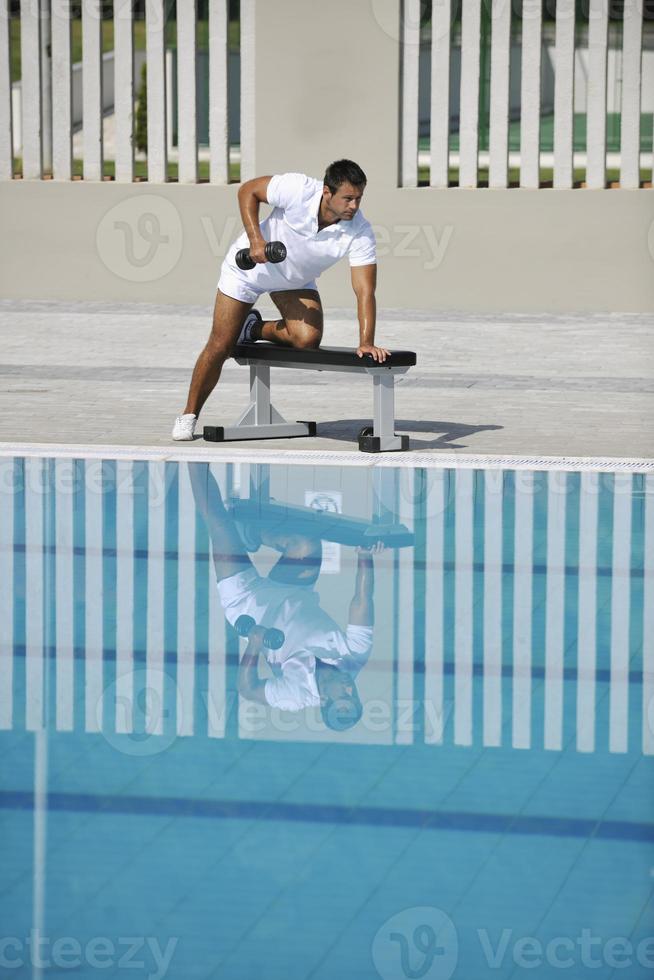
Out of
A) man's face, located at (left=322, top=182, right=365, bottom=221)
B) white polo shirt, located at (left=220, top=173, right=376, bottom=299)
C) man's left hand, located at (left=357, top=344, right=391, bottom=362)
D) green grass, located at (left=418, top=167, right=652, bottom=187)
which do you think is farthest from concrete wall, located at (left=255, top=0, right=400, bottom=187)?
man's left hand, located at (left=357, top=344, right=391, bottom=362)

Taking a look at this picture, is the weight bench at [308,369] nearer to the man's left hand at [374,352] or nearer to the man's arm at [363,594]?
the man's left hand at [374,352]

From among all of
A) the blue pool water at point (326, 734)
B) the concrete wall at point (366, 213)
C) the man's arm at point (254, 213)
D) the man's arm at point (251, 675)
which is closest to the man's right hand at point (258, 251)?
the man's arm at point (254, 213)

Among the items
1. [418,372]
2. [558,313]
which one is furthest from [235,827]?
[558,313]

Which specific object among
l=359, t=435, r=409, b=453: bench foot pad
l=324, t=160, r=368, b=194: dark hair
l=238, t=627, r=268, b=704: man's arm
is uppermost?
l=324, t=160, r=368, b=194: dark hair

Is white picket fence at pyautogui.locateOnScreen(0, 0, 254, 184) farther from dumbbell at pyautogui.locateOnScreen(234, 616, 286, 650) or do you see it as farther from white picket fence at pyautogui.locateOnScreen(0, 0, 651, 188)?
dumbbell at pyautogui.locateOnScreen(234, 616, 286, 650)

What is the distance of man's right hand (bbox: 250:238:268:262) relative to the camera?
26.6 feet

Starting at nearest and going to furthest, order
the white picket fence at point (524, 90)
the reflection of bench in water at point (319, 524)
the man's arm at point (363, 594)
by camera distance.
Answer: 1. the man's arm at point (363, 594)
2. the reflection of bench in water at point (319, 524)
3. the white picket fence at point (524, 90)

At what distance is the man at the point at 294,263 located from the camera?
8086 mm

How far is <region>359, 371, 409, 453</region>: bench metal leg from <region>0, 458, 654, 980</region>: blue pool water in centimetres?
84

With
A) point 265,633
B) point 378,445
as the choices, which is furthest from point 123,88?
point 265,633

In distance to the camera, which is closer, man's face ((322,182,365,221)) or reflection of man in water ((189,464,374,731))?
reflection of man in water ((189,464,374,731))

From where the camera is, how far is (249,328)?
8891 mm

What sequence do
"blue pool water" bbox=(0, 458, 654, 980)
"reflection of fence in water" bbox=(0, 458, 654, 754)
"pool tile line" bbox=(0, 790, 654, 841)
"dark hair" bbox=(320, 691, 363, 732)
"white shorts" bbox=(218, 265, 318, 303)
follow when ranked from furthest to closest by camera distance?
"white shorts" bbox=(218, 265, 318, 303) → "reflection of fence in water" bbox=(0, 458, 654, 754) → "dark hair" bbox=(320, 691, 363, 732) → "pool tile line" bbox=(0, 790, 654, 841) → "blue pool water" bbox=(0, 458, 654, 980)

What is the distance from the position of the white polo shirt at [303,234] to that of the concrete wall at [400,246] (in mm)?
6310
